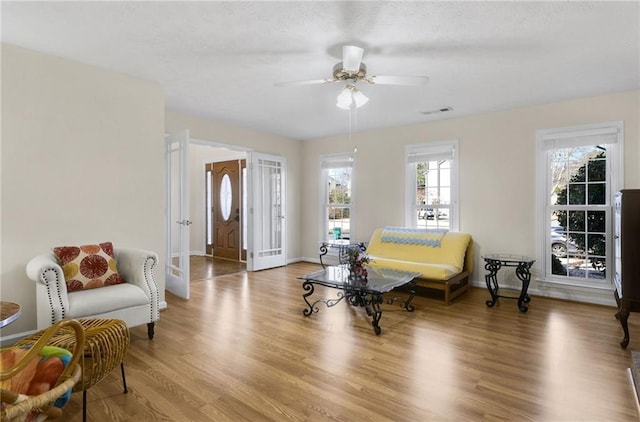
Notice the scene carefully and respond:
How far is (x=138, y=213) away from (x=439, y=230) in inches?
153

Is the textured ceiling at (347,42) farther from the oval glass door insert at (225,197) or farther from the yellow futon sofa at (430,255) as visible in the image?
the oval glass door insert at (225,197)

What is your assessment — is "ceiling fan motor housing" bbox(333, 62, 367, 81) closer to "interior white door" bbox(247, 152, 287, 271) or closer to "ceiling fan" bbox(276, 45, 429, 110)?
"ceiling fan" bbox(276, 45, 429, 110)

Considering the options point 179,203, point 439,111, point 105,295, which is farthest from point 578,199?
point 105,295

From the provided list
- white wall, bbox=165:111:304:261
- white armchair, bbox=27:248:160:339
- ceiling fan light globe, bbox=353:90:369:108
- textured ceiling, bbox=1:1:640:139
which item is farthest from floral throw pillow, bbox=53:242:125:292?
ceiling fan light globe, bbox=353:90:369:108

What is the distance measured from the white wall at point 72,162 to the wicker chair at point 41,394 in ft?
6.33

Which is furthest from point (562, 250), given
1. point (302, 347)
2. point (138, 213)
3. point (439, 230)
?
point (138, 213)

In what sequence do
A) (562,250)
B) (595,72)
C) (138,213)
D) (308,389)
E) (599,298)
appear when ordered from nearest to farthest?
(308,389) < (595,72) < (138,213) < (599,298) < (562,250)

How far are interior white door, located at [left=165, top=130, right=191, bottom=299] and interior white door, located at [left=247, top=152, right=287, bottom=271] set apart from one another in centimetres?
151

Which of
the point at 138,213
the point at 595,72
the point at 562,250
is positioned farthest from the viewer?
the point at 562,250

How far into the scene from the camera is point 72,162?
310 centimetres

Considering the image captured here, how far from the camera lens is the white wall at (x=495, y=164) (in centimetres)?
392

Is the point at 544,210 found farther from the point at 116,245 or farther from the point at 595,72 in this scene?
the point at 116,245

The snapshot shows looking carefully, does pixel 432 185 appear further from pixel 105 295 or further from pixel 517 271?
pixel 105 295

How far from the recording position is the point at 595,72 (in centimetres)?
323
